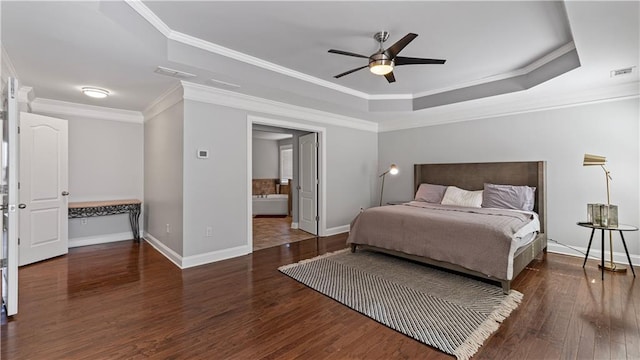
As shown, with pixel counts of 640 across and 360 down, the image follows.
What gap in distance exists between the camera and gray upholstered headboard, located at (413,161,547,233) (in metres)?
4.18

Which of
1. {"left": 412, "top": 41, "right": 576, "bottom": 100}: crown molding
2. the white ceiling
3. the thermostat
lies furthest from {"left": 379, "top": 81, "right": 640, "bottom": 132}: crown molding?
the thermostat

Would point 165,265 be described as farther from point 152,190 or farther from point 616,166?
point 616,166

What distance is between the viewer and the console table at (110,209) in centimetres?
430

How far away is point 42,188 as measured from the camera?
388 centimetres

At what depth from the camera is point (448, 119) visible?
5.21 m

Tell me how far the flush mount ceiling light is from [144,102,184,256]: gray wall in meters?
0.73

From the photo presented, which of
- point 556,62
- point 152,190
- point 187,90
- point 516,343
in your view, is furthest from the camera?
point 152,190

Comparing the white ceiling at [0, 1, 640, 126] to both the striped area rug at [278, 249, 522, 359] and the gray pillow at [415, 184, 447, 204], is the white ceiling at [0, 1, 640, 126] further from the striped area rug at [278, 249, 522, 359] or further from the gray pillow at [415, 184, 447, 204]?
the striped area rug at [278, 249, 522, 359]

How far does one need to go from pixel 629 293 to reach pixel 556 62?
2586mm

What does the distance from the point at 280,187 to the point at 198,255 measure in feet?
18.6

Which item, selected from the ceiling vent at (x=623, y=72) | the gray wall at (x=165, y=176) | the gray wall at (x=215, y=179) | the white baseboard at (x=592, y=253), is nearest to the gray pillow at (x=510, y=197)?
the white baseboard at (x=592, y=253)

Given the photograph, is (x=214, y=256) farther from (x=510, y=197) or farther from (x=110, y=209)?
(x=510, y=197)

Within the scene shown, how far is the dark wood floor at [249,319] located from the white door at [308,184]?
2120 millimetres

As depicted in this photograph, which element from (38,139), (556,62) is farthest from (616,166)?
(38,139)
